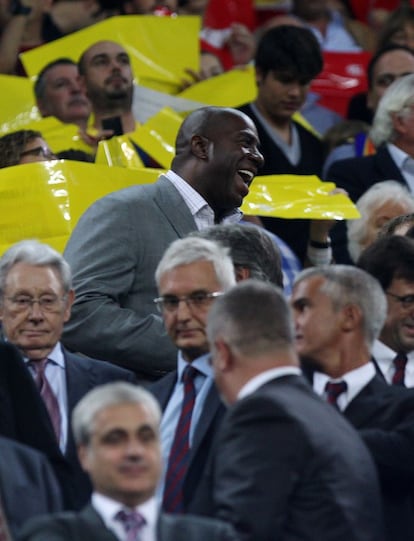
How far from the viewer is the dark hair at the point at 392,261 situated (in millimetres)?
6004

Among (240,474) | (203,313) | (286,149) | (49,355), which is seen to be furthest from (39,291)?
(286,149)

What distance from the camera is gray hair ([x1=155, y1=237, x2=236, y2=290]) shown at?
5.43 metres

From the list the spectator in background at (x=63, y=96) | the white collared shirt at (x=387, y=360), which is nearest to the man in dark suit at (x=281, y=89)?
the spectator in background at (x=63, y=96)

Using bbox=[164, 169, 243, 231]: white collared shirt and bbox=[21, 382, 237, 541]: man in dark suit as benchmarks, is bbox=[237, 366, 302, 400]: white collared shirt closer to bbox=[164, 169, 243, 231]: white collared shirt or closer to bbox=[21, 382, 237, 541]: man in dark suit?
bbox=[21, 382, 237, 541]: man in dark suit

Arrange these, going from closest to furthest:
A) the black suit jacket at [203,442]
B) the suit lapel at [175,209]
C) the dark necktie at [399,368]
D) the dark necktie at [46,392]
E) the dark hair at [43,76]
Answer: the black suit jacket at [203,442], the dark necktie at [46,392], the dark necktie at [399,368], the suit lapel at [175,209], the dark hair at [43,76]

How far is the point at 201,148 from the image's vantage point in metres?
6.28

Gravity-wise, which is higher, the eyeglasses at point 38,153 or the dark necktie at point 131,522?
the eyeglasses at point 38,153

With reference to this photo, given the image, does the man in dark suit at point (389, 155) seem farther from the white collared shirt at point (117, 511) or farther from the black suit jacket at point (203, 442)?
the white collared shirt at point (117, 511)

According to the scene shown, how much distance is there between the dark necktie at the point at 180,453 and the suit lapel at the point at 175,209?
2.73ft

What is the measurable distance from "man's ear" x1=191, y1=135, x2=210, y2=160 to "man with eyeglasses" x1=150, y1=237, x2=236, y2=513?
2.67 feet

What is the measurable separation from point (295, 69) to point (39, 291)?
2907mm

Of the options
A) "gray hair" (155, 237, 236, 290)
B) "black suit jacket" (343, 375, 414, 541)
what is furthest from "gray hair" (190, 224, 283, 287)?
"black suit jacket" (343, 375, 414, 541)

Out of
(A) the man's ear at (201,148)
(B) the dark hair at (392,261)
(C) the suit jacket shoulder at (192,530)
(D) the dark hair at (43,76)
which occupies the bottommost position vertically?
(C) the suit jacket shoulder at (192,530)

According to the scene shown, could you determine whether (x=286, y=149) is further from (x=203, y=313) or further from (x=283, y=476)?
(x=283, y=476)
